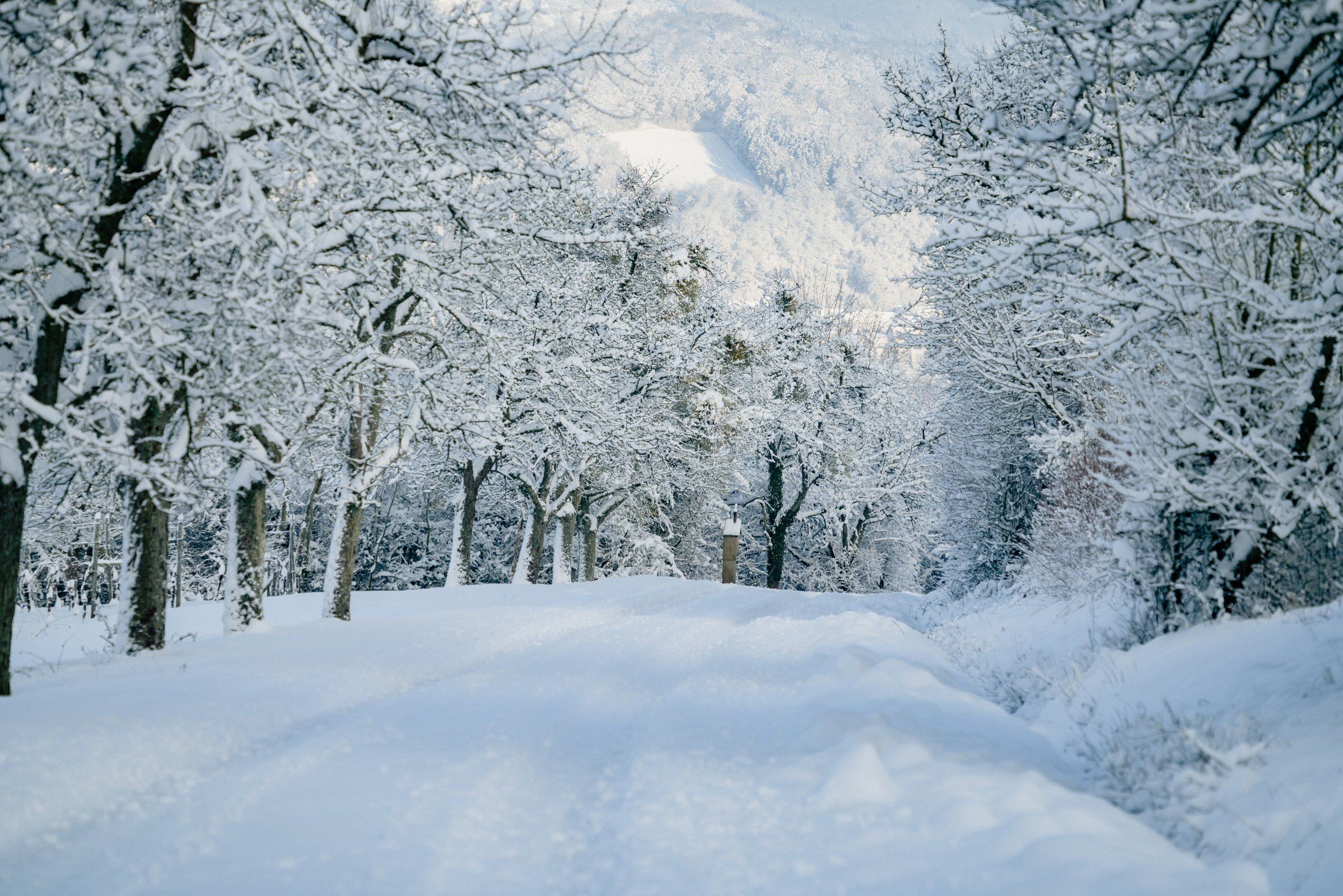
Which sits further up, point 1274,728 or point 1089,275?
point 1089,275

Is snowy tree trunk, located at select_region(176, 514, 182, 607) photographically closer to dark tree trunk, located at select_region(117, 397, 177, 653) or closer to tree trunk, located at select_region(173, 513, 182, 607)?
tree trunk, located at select_region(173, 513, 182, 607)

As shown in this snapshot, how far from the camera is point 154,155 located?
231 inches

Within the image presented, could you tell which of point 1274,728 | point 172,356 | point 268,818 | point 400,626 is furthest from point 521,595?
point 1274,728

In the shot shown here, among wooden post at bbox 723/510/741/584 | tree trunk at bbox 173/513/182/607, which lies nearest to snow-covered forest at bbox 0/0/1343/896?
wooden post at bbox 723/510/741/584

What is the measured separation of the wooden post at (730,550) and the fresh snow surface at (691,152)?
117232 mm

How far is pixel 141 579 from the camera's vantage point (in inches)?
292

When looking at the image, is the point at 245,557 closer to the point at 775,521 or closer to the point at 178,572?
the point at 775,521

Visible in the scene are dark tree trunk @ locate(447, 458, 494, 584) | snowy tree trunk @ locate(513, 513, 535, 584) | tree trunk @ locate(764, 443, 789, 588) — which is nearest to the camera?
dark tree trunk @ locate(447, 458, 494, 584)

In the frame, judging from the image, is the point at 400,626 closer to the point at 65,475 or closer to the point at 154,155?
the point at 65,475

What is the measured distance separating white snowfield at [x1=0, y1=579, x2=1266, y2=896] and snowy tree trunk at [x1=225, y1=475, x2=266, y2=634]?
2.09m

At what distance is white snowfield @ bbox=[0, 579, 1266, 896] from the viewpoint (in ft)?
9.95

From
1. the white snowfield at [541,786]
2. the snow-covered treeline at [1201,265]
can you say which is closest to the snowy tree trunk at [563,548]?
the white snowfield at [541,786]

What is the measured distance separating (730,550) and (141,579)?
16909 mm

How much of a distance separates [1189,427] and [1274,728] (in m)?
2.35
